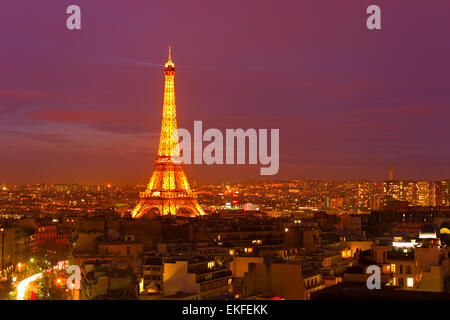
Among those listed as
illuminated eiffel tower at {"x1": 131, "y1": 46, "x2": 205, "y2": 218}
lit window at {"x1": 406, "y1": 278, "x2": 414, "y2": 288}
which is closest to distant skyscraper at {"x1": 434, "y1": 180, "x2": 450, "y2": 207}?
illuminated eiffel tower at {"x1": 131, "y1": 46, "x2": 205, "y2": 218}

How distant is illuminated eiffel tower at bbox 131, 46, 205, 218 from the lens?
260 ft

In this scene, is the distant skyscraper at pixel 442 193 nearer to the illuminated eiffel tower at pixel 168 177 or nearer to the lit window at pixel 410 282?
the illuminated eiffel tower at pixel 168 177

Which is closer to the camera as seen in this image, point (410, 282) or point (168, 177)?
point (410, 282)

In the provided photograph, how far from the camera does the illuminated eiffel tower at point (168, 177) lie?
260 ft

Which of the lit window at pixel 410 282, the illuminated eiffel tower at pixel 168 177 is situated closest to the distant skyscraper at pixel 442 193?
the illuminated eiffel tower at pixel 168 177

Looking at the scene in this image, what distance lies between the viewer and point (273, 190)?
476 feet

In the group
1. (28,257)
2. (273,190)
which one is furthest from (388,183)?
(28,257)

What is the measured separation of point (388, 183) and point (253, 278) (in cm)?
16833

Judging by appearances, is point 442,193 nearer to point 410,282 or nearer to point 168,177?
point 168,177

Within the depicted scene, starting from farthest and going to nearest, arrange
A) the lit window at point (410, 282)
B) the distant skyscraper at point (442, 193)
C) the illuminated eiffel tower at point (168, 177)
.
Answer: the distant skyscraper at point (442, 193)
the illuminated eiffel tower at point (168, 177)
the lit window at point (410, 282)

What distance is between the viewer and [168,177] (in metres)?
82.5

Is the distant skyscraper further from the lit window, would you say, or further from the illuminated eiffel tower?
the lit window

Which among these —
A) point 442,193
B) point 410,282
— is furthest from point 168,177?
point 442,193
